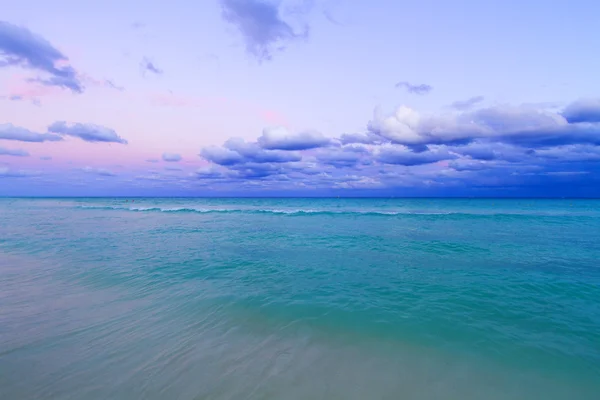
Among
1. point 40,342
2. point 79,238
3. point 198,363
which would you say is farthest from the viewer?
point 79,238

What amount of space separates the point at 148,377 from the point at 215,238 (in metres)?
18.8

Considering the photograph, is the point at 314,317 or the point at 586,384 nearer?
the point at 586,384

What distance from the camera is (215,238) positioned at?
23.7 m

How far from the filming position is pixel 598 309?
29.2ft

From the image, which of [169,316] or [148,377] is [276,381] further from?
[169,316]

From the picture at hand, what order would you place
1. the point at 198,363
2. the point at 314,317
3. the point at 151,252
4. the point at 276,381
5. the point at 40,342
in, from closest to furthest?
the point at 276,381
the point at 198,363
the point at 40,342
the point at 314,317
the point at 151,252

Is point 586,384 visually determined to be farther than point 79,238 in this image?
No

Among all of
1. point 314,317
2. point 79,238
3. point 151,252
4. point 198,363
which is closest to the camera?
point 198,363

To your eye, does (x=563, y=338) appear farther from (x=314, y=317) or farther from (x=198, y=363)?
(x=198, y=363)

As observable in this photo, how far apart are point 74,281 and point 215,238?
12.3 m

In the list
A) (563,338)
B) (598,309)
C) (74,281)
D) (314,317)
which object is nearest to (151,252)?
(74,281)

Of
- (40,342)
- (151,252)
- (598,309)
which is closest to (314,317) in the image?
(40,342)

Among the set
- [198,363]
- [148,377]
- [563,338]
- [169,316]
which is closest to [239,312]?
[169,316]

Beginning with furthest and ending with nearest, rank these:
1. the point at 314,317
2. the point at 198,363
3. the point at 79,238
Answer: the point at 79,238
the point at 314,317
the point at 198,363
